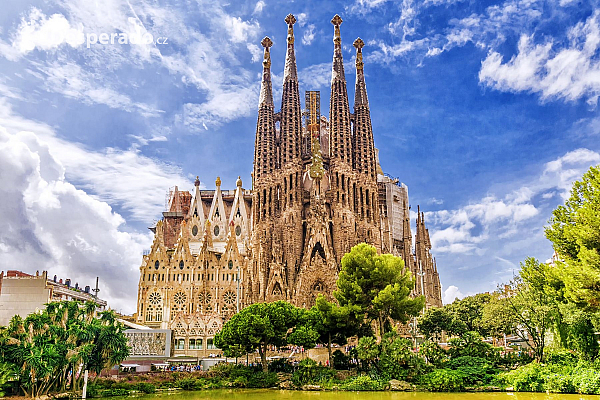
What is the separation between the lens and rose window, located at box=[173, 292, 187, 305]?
68.4 meters

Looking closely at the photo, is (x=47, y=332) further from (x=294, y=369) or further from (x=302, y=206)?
(x=302, y=206)

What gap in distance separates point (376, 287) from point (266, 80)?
39536mm

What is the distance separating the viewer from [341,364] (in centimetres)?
3547

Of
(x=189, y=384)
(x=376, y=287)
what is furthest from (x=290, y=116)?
(x=189, y=384)

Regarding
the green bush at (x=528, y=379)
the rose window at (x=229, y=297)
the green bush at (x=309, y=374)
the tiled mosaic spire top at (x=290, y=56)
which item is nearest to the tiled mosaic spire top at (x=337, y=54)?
the tiled mosaic spire top at (x=290, y=56)

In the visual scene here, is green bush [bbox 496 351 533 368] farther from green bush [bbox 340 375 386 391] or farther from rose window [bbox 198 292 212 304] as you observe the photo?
rose window [bbox 198 292 212 304]

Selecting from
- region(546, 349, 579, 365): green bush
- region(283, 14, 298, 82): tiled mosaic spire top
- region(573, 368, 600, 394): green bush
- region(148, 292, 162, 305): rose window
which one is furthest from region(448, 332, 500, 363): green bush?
region(148, 292, 162, 305): rose window

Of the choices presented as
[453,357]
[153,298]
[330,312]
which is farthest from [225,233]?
[453,357]

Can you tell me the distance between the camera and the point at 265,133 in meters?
65.6

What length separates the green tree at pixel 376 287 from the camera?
36250 mm

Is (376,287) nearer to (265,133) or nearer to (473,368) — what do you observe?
(473,368)

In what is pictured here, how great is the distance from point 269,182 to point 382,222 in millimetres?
15486

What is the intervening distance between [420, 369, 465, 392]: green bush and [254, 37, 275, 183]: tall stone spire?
38499 mm

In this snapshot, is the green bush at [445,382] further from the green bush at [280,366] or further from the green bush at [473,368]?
the green bush at [280,366]
